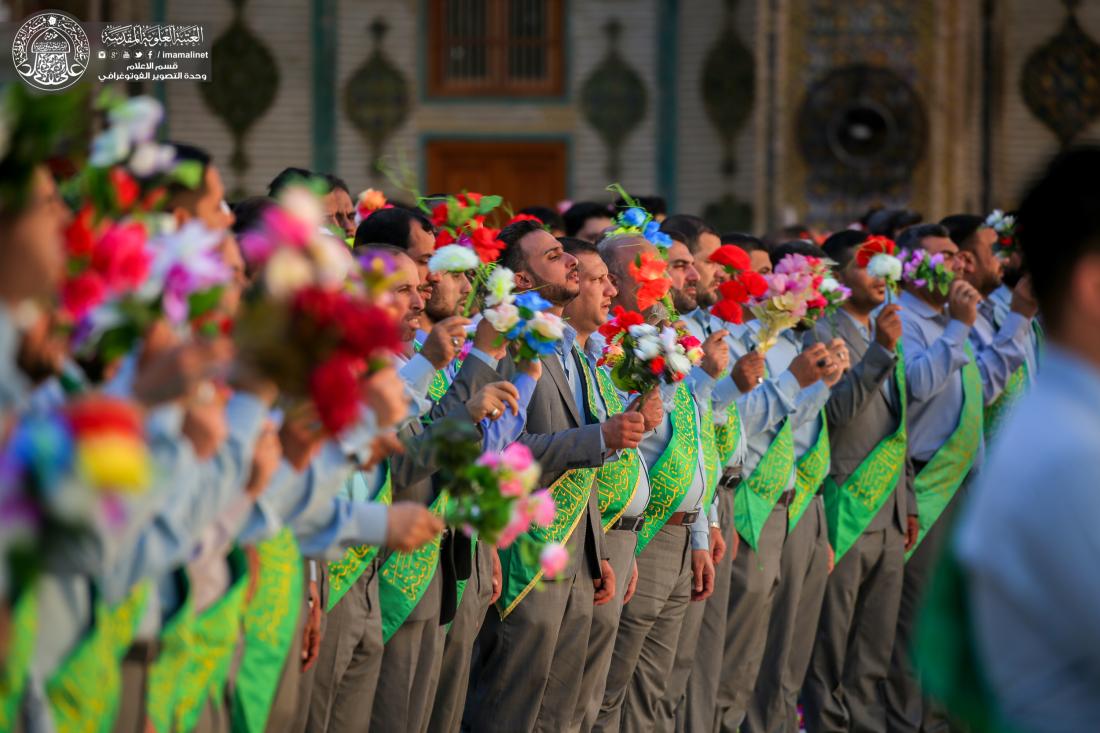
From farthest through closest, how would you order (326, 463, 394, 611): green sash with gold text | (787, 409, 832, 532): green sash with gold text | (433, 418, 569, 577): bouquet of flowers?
(787, 409, 832, 532): green sash with gold text
(326, 463, 394, 611): green sash with gold text
(433, 418, 569, 577): bouquet of flowers

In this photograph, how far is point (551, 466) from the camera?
5383 mm

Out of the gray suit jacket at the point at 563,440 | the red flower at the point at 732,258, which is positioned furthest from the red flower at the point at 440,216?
the red flower at the point at 732,258

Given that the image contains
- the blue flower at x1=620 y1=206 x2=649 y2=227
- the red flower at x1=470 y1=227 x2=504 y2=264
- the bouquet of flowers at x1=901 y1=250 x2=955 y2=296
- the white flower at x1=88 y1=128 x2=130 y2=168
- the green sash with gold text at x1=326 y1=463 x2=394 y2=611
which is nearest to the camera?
the white flower at x1=88 y1=128 x2=130 y2=168

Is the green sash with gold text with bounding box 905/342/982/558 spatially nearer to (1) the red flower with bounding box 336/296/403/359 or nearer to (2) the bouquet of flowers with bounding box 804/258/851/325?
(2) the bouquet of flowers with bounding box 804/258/851/325

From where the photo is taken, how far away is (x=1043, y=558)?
2240mm

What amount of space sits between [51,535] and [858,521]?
5.64m

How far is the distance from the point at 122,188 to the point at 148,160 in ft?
0.26

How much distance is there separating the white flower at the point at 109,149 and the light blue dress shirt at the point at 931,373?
5.08 m

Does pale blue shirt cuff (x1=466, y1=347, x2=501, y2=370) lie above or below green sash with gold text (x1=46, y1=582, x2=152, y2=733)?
above

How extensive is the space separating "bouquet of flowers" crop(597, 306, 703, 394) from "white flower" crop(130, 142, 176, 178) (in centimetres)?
258

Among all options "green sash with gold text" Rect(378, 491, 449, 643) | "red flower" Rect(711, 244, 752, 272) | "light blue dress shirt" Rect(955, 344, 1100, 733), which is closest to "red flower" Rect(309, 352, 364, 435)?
"light blue dress shirt" Rect(955, 344, 1100, 733)

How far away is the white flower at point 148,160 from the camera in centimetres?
304

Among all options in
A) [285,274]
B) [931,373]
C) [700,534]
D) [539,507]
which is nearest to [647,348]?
[700,534]

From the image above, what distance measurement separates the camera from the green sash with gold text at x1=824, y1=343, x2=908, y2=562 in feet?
24.1
